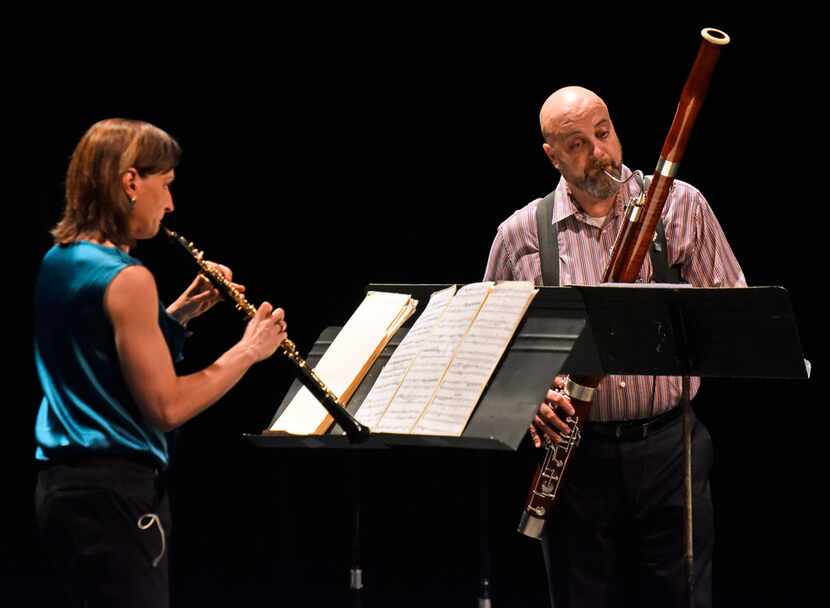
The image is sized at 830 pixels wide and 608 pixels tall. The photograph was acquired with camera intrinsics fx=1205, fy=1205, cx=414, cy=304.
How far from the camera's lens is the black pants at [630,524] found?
2.65 m

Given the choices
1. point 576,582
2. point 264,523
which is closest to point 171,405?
point 576,582

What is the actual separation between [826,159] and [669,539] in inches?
70.5

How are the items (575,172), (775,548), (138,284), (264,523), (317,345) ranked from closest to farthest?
(138,284) → (317,345) → (575,172) → (775,548) → (264,523)

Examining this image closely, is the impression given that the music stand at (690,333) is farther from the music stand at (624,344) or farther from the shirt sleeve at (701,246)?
the shirt sleeve at (701,246)

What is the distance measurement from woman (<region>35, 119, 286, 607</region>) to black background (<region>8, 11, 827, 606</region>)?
2217mm

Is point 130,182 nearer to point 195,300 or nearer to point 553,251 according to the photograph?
point 195,300

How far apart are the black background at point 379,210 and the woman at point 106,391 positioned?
87.3 inches

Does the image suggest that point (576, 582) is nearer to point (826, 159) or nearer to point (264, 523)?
point (826, 159)


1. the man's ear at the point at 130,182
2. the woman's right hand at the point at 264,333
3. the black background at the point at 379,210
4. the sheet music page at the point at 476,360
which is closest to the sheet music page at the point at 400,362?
the sheet music page at the point at 476,360

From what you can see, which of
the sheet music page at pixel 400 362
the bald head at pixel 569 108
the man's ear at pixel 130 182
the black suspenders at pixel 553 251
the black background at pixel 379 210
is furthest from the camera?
the black background at pixel 379 210

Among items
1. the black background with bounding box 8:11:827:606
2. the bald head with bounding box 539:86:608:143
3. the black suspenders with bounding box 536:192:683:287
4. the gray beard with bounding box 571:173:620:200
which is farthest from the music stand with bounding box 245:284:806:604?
the black background with bounding box 8:11:827:606

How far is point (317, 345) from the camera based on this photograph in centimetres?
264

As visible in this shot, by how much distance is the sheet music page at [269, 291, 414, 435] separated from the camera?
7.96 ft

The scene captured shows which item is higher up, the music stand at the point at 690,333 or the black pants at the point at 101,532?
the music stand at the point at 690,333
